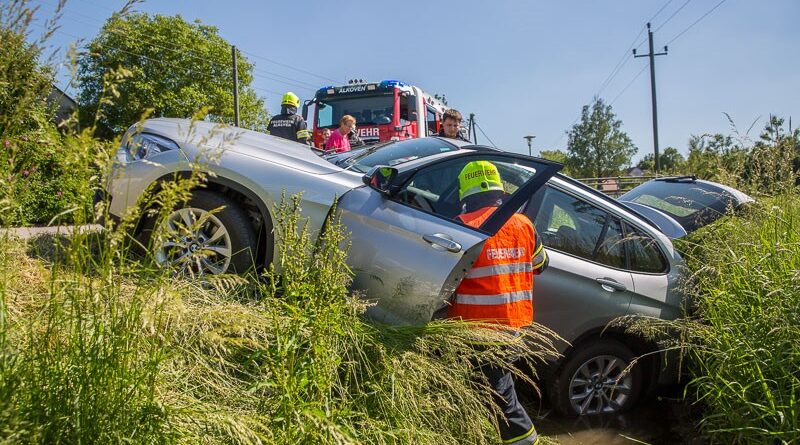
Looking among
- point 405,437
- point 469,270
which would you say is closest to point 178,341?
point 405,437

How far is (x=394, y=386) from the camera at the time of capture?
2.50 meters

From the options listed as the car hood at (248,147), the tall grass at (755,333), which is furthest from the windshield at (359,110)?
the tall grass at (755,333)

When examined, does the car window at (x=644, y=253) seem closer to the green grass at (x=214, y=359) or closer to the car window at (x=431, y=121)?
the green grass at (x=214, y=359)

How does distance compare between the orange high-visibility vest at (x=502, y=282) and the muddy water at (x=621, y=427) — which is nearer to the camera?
the orange high-visibility vest at (x=502, y=282)

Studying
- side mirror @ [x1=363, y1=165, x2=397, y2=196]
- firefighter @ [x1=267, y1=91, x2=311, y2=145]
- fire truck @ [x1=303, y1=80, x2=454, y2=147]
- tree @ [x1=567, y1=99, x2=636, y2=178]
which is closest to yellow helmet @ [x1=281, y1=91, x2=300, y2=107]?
firefighter @ [x1=267, y1=91, x2=311, y2=145]

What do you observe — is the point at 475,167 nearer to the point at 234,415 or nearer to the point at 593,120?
the point at 234,415

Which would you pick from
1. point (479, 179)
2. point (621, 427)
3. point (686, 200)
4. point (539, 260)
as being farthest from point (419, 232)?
point (686, 200)

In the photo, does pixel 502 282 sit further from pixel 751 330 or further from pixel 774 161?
pixel 774 161

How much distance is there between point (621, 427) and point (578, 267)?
4.02 ft

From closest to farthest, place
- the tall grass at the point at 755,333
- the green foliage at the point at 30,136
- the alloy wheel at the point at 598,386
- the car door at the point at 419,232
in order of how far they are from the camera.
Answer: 1. the green foliage at the point at 30,136
2. the tall grass at the point at 755,333
3. the car door at the point at 419,232
4. the alloy wheel at the point at 598,386

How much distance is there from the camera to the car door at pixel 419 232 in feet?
9.44

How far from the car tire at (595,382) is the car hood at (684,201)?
→ 1260 millimetres

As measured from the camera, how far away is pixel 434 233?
9.75 ft

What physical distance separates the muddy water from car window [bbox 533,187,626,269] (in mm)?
1008
